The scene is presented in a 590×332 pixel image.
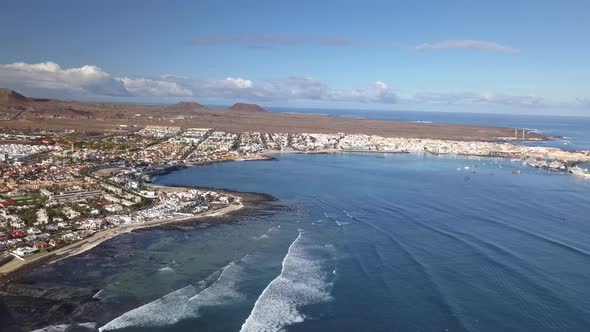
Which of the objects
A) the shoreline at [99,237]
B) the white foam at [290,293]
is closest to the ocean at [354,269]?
the white foam at [290,293]

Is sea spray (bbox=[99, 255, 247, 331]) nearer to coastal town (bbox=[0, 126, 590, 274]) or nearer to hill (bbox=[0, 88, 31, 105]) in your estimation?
coastal town (bbox=[0, 126, 590, 274])

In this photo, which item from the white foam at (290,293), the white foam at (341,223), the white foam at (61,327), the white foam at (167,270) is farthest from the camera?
the white foam at (341,223)

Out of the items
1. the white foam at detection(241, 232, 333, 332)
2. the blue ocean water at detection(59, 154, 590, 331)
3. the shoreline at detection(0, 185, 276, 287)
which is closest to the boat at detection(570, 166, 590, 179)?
the blue ocean water at detection(59, 154, 590, 331)

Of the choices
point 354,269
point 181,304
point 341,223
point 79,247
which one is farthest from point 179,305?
point 341,223

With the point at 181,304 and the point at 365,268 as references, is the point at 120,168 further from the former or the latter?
the point at 365,268

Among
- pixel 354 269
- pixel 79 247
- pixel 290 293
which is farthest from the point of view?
pixel 79 247

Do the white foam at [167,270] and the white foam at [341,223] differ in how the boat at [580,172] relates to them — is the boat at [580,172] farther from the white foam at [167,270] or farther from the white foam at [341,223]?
the white foam at [167,270]

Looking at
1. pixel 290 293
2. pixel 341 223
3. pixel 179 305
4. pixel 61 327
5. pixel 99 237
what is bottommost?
pixel 61 327
